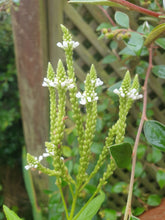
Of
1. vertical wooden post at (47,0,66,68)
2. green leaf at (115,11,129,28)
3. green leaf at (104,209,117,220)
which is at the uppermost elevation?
vertical wooden post at (47,0,66,68)

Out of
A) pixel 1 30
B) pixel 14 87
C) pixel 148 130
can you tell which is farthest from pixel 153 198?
pixel 1 30

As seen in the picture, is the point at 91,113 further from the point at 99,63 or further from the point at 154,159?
the point at 99,63

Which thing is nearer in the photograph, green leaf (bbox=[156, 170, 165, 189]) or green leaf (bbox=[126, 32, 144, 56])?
green leaf (bbox=[126, 32, 144, 56])

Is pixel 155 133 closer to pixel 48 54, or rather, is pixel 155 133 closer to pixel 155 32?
pixel 155 32

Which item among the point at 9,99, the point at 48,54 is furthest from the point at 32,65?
the point at 9,99

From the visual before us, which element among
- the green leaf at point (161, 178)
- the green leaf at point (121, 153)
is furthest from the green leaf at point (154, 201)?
the green leaf at point (121, 153)

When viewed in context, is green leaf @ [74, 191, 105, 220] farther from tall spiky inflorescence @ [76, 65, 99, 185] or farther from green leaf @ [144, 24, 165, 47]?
green leaf @ [144, 24, 165, 47]

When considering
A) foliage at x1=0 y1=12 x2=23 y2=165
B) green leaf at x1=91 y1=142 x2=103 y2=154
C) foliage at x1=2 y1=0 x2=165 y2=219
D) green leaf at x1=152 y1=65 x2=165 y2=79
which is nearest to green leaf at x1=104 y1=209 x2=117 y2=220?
foliage at x1=2 y1=0 x2=165 y2=219

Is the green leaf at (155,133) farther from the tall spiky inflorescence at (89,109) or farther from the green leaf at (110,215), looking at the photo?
the green leaf at (110,215)
